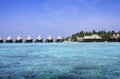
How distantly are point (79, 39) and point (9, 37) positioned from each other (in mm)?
29284

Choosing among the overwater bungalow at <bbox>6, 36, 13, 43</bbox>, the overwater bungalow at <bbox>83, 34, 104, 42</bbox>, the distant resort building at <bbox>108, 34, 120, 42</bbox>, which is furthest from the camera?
the overwater bungalow at <bbox>6, 36, 13, 43</bbox>

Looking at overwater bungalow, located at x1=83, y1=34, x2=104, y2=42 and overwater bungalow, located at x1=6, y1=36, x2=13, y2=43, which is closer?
overwater bungalow, located at x1=83, y1=34, x2=104, y2=42

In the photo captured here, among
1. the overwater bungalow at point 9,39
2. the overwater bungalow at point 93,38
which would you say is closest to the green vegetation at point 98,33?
the overwater bungalow at point 93,38

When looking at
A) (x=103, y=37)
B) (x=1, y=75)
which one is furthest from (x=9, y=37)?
(x=1, y=75)

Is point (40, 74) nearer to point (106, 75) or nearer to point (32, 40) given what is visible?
point (106, 75)

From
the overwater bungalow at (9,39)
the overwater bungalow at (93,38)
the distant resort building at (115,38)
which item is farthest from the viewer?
the overwater bungalow at (9,39)

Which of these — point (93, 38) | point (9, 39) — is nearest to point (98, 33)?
point (93, 38)

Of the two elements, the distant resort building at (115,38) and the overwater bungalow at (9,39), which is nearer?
the distant resort building at (115,38)

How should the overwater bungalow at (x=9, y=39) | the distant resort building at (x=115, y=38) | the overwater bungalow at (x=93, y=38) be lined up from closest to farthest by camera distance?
the distant resort building at (x=115, y=38) → the overwater bungalow at (x=93, y=38) → the overwater bungalow at (x=9, y=39)

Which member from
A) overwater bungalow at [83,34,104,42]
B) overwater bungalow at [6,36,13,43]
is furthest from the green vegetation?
overwater bungalow at [6,36,13,43]

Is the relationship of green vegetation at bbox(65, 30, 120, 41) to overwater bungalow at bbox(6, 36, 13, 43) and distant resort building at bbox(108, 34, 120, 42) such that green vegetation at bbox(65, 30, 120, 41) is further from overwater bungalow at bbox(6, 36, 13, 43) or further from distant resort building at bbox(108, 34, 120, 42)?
overwater bungalow at bbox(6, 36, 13, 43)

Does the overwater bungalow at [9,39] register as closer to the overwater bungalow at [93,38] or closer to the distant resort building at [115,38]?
the overwater bungalow at [93,38]

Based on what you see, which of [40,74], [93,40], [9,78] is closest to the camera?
[9,78]

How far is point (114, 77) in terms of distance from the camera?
1146cm
